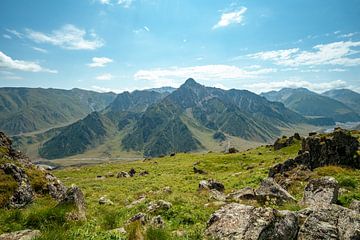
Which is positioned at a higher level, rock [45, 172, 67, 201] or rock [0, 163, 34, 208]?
rock [0, 163, 34, 208]

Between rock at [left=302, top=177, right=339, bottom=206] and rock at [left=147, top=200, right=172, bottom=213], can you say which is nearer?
rock at [left=302, top=177, right=339, bottom=206]

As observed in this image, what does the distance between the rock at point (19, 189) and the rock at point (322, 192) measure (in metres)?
18.6

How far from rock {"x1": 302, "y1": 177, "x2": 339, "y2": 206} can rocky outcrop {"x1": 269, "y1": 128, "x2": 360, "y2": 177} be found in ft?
57.4

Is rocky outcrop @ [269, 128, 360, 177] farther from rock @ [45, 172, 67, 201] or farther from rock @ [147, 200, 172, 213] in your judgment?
rock @ [45, 172, 67, 201]

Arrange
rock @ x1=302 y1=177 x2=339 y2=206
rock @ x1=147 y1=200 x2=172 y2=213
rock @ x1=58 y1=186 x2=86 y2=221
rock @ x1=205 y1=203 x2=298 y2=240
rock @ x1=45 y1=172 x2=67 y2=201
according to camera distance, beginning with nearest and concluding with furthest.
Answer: rock @ x1=205 y1=203 x2=298 y2=240, rock @ x1=58 y1=186 x2=86 y2=221, rock @ x1=302 y1=177 x2=339 y2=206, rock @ x1=147 y1=200 x2=172 y2=213, rock @ x1=45 y1=172 x2=67 y2=201

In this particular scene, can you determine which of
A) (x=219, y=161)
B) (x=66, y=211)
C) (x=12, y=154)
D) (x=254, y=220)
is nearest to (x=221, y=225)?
(x=254, y=220)

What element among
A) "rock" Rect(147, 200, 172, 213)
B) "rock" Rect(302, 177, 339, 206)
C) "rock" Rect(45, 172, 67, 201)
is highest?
"rock" Rect(302, 177, 339, 206)

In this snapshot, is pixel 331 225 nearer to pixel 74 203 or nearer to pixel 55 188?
pixel 74 203

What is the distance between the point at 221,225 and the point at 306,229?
3.51 meters

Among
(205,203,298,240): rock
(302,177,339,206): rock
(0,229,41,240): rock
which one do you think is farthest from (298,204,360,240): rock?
(0,229,41,240): rock

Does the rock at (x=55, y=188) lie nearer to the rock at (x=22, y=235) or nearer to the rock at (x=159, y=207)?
the rock at (x=159, y=207)

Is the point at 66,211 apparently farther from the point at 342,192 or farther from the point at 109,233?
the point at 342,192

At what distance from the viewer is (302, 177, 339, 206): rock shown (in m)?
17.2

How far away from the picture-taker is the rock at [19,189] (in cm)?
1927
